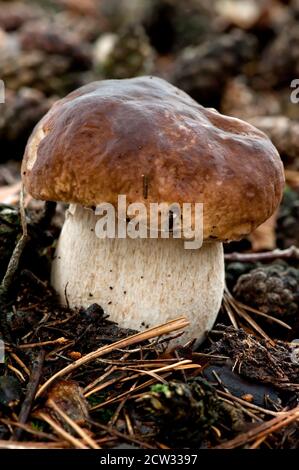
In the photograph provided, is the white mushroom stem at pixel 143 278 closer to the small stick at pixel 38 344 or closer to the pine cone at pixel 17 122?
the small stick at pixel 38 344

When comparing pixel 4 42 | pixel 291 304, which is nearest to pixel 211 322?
pixel 291 304

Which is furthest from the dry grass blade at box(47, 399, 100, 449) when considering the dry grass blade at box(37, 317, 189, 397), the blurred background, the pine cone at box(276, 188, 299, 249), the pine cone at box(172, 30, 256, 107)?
the pine cone at box(172, 30, 256, 107)

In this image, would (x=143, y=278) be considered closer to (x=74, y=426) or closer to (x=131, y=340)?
(x=131, y=340)

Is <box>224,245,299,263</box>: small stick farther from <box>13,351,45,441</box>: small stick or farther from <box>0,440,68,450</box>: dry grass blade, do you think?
<box>0,440,68,450</box>: dry grass blade

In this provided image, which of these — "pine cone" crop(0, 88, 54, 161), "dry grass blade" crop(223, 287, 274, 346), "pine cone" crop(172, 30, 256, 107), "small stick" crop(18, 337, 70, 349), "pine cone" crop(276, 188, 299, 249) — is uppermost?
"pine cone" crop(172, 30, 256, 107)

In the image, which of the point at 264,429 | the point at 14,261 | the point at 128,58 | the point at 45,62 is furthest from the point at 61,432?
the point at 128,58

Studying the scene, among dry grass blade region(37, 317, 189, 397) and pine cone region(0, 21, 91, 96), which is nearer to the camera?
dry grass blade region(37, 317, 189, 397)
